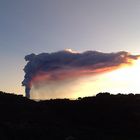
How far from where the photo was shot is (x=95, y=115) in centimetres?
7900

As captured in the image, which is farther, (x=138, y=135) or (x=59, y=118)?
(x=59, y=118)

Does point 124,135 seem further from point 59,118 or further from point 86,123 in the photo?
point 59,118

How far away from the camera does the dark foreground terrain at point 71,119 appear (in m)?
60.8

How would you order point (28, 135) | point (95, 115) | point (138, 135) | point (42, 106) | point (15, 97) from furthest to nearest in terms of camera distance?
1. point (15, 97)
2. point (42, 106)
3. point (95, 115)
4. point (138, 135)
5. point (28, 135)

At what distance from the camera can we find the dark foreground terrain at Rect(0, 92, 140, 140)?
6084cm

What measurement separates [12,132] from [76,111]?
2428cm

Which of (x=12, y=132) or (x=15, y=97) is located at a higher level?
(x=15, y=97)

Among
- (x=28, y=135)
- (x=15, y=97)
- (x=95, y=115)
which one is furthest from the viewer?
(x=15, y=97)

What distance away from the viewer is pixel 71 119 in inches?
3012

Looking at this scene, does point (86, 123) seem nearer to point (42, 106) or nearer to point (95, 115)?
point (95, 115)

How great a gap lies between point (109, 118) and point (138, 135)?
12.3m

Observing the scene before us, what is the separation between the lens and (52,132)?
6188cm

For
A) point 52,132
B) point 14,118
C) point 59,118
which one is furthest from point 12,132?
point 59,118

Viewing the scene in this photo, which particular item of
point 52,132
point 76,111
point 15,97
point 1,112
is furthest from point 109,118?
point 15,97
